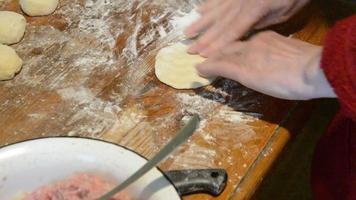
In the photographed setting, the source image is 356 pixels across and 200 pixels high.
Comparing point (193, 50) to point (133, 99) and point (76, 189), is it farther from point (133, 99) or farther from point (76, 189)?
point (76, 189)

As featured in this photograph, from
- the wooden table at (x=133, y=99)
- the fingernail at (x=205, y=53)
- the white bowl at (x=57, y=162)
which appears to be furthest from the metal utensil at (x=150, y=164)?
the fingernail at (x=205, y=53)

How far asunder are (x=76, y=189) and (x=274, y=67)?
403 millimetres

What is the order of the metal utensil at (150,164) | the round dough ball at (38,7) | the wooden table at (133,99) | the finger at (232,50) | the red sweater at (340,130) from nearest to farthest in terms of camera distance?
the metal utensil at (150,164) → the red sweater at (340,130) → the wooden table at (133,99) → the finger at (232,50) → the round dough ball at (38,7)

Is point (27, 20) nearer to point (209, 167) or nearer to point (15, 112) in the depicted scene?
point (15, 112)

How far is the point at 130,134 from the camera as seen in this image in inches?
34.6

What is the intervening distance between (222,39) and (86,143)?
0.41 m

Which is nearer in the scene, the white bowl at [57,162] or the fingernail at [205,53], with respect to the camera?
the white bowl at [57,162]

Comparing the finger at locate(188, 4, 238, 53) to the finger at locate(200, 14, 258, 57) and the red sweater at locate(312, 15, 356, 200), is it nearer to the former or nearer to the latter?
the finger at locate(200, 14, 258, 57)

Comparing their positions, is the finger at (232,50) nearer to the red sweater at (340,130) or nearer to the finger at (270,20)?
the finger at (270,20)

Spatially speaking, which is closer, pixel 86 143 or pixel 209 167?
pixel 86 143

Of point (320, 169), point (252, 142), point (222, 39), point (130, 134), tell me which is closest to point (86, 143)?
point (130, 134)

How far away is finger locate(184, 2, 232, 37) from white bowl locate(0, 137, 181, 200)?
0.42m

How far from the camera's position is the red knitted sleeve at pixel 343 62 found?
28.7 inches

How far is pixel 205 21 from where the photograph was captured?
1035 mm
